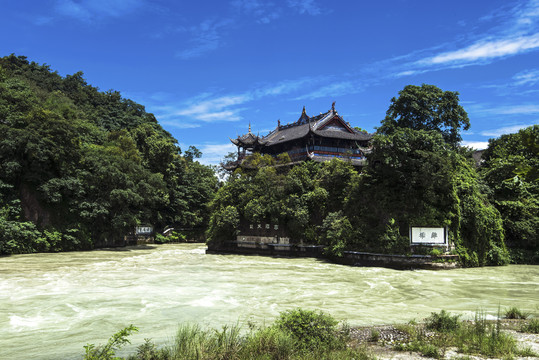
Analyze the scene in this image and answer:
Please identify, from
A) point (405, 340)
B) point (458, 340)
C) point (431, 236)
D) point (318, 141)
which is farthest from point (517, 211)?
point (405, 340)

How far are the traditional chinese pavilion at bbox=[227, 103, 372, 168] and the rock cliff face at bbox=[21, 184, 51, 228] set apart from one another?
18795mm

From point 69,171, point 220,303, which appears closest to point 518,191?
point 220,303

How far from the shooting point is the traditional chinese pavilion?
3403 cm

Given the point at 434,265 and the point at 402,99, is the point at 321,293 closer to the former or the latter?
the point at 434,265

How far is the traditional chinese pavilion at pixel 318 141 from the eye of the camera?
34.0 m

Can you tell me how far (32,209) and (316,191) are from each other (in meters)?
22.2

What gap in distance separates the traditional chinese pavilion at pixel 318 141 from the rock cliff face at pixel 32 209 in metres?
18.8

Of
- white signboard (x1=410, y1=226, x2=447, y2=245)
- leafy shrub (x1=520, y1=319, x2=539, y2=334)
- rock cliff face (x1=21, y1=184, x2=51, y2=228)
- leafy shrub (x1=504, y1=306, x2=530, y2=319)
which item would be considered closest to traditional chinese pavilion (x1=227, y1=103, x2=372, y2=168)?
white signboard (x1=410, y1=226, x2=447, y2=245)

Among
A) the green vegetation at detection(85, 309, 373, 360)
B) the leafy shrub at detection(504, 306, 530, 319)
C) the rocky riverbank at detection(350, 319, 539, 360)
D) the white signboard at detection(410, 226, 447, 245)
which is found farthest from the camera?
the white signboard at detection(410, 226, 447, 245)

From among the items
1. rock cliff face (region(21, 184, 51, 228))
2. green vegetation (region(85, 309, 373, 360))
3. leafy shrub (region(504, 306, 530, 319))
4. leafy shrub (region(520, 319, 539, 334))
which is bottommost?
leafy shrub (region(504, 306, 530, 319))

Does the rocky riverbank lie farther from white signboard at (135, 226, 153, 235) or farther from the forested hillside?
white signboard at (135, 226, 153, 235)

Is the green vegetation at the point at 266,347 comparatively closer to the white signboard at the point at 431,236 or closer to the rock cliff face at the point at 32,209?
the white signboard at the point at 431,236

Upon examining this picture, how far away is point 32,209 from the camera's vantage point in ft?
96.5

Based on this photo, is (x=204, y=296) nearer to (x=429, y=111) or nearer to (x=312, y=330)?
(x=312, y=330)
